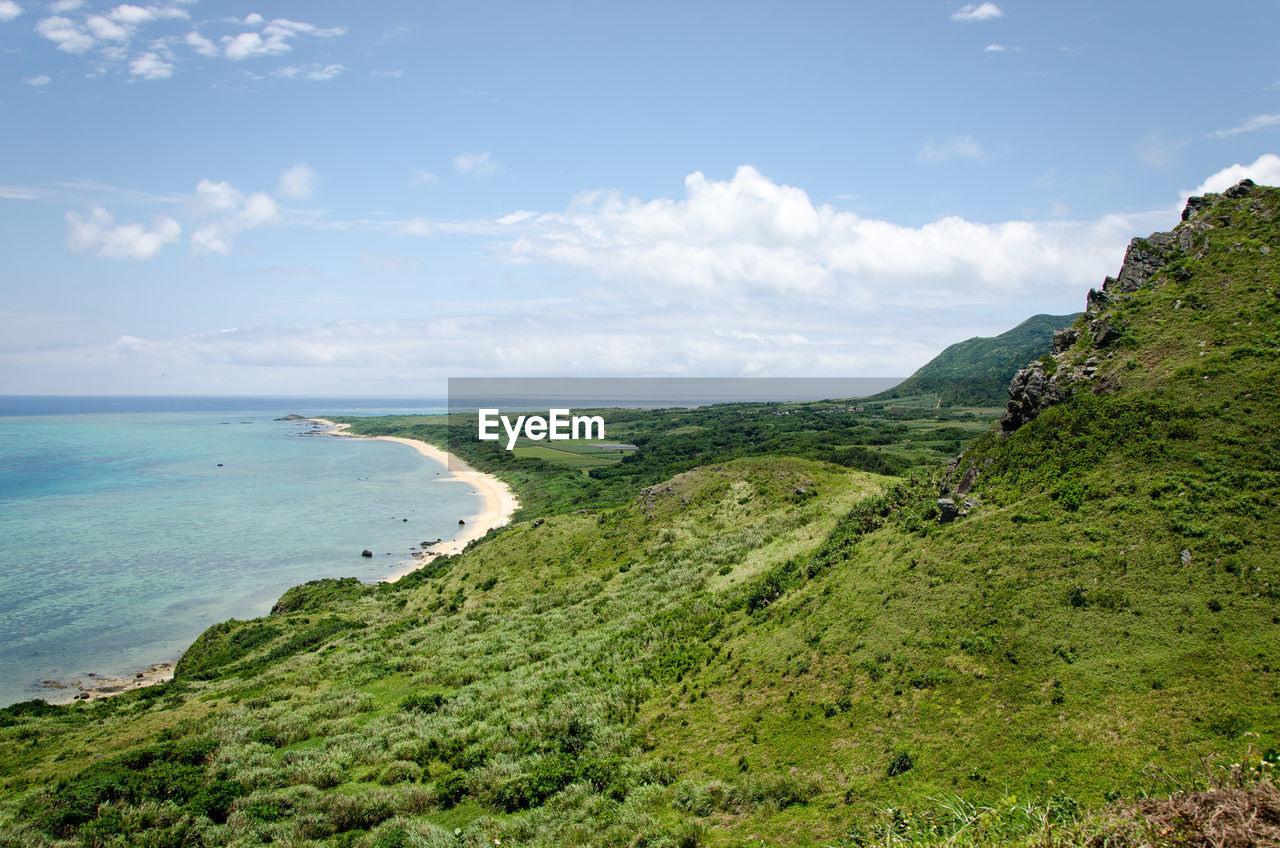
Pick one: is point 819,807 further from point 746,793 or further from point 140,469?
point 140,469

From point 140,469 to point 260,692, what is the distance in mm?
152052

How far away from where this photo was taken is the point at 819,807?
15.1 m

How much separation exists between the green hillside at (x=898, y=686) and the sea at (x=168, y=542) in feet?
60.4

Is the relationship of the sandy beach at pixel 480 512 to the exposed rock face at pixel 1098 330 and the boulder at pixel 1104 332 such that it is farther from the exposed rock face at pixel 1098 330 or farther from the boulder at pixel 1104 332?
the boulder at pixel 1104 332

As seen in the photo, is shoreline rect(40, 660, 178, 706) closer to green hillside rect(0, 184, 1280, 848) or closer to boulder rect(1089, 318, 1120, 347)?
green hillside rect(0, 184, 1280, 848)

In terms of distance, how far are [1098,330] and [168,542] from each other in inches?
4050

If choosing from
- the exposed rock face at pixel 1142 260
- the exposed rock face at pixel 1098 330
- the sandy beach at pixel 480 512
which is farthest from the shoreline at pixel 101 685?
the exposed rock face at pixel 1142 260

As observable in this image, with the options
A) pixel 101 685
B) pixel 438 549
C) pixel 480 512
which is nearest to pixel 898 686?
pixel 101 685

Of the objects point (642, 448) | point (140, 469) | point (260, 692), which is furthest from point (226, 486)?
point (260, 692)

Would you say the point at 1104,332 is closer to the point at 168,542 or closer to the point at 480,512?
the point at 480,512

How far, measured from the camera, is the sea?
48062 millimetres

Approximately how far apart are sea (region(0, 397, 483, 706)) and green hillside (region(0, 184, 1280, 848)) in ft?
60.4

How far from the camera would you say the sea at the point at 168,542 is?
4806 centimetres

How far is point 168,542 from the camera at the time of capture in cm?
7806
